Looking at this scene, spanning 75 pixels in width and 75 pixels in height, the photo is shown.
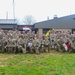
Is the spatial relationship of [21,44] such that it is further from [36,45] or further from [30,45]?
[36,45]

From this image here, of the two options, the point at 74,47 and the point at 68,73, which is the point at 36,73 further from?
the point at 74,47

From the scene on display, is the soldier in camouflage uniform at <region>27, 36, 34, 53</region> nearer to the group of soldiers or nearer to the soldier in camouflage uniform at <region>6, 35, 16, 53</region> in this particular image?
the group of soldiers

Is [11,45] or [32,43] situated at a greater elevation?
[32,43]

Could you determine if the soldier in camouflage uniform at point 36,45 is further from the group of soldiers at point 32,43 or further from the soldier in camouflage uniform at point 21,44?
the soldier in camouflage uniform at point 21,44

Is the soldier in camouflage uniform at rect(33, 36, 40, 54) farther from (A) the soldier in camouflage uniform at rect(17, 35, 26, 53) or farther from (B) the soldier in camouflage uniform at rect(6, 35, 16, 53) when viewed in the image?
(B) the soldier in camouflage uniform at rect(6, 35, 16, 53)

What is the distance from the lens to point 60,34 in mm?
20078

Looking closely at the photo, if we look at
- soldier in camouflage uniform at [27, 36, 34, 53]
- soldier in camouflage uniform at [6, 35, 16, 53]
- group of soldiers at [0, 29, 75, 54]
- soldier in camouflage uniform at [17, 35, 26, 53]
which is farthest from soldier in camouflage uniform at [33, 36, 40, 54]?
soldier in camouflage uniform at [6, 35, 16, 53]

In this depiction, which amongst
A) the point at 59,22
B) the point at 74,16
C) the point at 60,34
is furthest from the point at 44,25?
the point at 60,34

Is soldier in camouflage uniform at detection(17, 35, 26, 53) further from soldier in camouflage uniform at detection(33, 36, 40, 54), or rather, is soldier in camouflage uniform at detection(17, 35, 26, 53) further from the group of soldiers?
soldier in camouflage uniform at detection(33, 36, 40, 54)

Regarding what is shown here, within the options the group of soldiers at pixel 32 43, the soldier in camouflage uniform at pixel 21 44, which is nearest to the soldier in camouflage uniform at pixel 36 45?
the group of soldiers at pixel 32 43

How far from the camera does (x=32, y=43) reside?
1802cm

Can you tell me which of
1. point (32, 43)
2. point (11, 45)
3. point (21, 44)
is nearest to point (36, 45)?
point (32, 43)

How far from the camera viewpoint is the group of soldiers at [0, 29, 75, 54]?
18031mm

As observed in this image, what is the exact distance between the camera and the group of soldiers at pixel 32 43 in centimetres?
1803
